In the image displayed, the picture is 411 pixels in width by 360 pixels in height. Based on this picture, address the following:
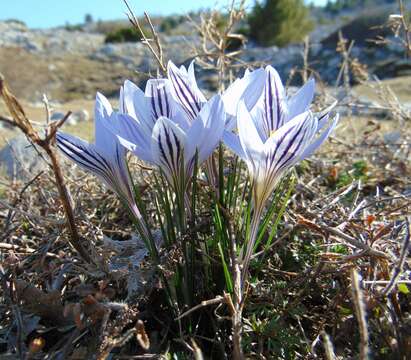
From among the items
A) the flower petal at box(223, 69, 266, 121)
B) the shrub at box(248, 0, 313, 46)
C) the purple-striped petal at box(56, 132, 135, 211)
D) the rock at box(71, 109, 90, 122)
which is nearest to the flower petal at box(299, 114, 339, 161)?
the flower petal at box(223, 69, 266, 121)

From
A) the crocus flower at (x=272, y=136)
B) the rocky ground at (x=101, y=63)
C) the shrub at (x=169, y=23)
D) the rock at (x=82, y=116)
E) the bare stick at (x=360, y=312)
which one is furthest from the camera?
the shrub at (x=169, y=23)

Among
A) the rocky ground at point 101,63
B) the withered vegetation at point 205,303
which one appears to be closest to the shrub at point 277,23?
the rocky ground at point 101,63

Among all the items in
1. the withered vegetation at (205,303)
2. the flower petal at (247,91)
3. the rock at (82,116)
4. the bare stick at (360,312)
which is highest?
the flower petal at (247,91)

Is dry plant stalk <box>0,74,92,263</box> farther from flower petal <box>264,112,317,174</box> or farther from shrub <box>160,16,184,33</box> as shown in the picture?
shrub <box>160,16,184,33</box>

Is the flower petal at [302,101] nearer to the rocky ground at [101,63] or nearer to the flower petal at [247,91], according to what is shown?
the flower petal at [247,91]

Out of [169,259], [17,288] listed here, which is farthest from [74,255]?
[169,259]

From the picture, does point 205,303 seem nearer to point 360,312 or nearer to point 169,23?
point 360,312

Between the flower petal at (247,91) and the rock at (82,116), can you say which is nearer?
the flower petal at (247,91)
